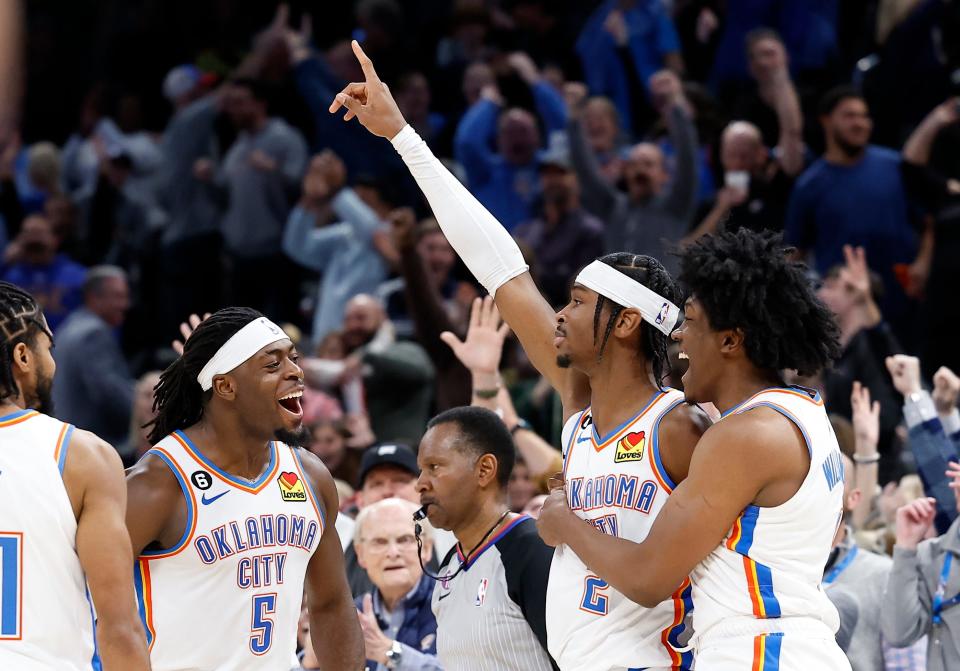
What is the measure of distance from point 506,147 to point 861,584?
Result: 21.2 feet

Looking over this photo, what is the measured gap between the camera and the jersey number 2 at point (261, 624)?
15.1 ft

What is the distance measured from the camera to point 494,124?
40.9 feet

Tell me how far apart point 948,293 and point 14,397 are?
7.04m

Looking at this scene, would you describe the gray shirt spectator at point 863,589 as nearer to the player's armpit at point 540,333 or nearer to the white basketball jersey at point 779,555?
the player's armpit at point 540,333

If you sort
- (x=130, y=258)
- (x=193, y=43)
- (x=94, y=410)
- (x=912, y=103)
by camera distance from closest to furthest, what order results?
(x=94, y=410) → (x=912, y=103) → (x=130, y=258) → (x=193, y=43)

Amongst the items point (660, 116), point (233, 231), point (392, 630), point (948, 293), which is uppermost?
point (660, 116)

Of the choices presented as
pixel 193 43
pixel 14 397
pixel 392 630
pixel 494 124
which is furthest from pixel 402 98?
pixel 14 397

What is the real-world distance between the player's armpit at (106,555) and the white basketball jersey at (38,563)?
0.14ft

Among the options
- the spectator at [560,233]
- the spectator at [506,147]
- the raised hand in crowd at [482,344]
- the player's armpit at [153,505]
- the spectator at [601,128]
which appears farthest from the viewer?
the spectator at [601,128]

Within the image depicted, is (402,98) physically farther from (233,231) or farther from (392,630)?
(392,630)

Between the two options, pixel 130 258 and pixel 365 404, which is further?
pixel 130 258

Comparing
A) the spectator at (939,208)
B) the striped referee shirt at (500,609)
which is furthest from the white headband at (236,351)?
the spectator at (939,208)

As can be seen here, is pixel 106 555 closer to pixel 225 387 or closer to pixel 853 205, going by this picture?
pixel 225 387

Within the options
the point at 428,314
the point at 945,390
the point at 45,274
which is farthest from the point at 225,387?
the point at 45,274
